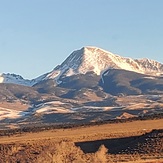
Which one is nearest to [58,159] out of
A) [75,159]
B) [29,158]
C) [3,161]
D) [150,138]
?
[75,159]

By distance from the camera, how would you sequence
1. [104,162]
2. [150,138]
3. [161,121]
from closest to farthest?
[104,162]
[150,138]
[161,121]

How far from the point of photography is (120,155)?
59.4 meters

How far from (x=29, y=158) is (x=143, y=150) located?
1413 centimetres

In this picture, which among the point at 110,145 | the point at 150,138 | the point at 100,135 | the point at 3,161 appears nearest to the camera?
the point at 3,161

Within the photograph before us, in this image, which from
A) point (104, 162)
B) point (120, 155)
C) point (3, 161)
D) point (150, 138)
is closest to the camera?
point (104, 162)

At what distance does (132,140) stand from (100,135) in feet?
41.6

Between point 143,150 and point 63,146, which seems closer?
point 63,146

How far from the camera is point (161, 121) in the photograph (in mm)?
94312

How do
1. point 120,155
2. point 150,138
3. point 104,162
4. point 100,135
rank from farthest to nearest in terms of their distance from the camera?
1. point 100,135
2. point 150,138
3. point 120,155
4. point 104,162

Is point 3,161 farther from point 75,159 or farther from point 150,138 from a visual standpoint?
point 150,138

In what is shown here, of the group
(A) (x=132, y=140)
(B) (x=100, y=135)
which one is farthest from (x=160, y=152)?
(B) (x=100, y=135)

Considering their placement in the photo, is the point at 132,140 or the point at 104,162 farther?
the point at 132,140

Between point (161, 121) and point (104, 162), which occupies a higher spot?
point (161, 121)

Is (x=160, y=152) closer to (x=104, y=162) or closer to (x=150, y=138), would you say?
(x=150, y=138)
